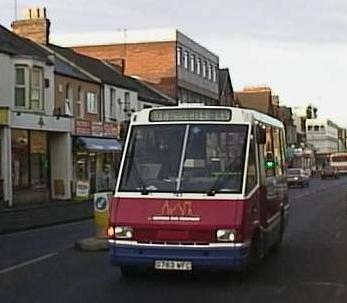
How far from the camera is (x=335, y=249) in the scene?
57.2 ft

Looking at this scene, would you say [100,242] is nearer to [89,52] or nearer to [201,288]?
[201,288]

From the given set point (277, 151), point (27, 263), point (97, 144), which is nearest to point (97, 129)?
point (97, 144)

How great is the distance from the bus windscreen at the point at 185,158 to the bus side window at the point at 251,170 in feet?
0.47

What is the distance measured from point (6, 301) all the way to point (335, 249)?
27.7 ft

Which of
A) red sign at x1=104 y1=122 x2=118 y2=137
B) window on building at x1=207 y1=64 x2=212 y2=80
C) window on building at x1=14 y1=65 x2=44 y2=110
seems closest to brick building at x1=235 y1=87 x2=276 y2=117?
window on building at x1=207 y1=64 x2=212 y2=80

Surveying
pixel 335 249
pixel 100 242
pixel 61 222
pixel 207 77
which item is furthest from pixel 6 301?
pixel 207 77

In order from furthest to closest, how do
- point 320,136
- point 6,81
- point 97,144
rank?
point 320,136, point 97,144, point 6,81

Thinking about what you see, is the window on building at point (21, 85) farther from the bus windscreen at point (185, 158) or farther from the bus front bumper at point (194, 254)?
the bus front bumper at point (194, 254)

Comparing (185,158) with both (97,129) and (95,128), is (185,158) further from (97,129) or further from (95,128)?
(97,129)

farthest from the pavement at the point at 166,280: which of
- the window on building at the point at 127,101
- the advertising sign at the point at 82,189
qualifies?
the window on building at the point at 127,101

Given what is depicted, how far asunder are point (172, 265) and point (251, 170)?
1.91m

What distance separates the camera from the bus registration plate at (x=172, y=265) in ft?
38.8

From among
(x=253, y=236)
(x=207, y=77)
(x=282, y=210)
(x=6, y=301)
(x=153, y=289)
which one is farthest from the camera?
(x=207, y=77)

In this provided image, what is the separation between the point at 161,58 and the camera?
215 ft
